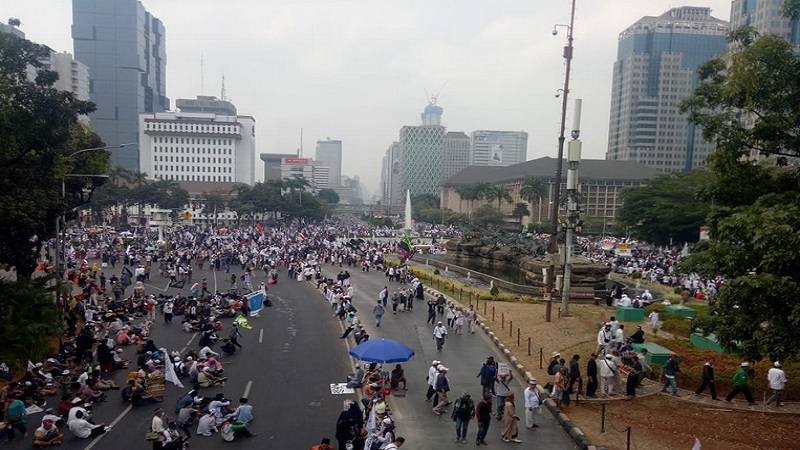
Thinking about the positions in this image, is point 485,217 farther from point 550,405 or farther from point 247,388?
point 247,388

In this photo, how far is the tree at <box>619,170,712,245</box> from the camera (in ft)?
180

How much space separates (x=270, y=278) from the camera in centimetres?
3781

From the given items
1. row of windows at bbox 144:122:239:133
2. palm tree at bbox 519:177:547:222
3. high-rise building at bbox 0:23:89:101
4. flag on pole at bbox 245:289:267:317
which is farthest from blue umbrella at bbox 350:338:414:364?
row of windows at bbox 144:122:239:133

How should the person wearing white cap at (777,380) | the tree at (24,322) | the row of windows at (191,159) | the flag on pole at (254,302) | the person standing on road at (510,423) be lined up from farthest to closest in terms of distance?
the row of windows at (191,159)
the flag on pole at (254,302)
the person wearing white cap at (777,380)
the person standing on road at (510,423)
the tree at (24,322)

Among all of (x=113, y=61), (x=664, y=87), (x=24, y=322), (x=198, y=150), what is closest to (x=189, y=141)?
(x=198, y=150)

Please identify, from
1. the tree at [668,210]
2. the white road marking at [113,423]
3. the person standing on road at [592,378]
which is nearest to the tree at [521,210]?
the tree at [668,210]

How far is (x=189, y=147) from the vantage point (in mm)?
161000

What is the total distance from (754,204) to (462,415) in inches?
303

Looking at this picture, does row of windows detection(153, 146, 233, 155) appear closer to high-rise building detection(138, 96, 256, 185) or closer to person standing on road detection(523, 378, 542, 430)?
high-rise building detection(138, 96, 256, 185)

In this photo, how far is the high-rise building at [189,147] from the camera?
158 m

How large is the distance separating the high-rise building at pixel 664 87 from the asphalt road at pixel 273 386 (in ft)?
438

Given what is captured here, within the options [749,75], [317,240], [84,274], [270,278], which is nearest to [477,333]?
[749,75]

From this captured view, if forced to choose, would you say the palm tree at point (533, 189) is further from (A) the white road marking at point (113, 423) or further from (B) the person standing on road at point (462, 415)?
(A) the white road marking at point (113, 423)

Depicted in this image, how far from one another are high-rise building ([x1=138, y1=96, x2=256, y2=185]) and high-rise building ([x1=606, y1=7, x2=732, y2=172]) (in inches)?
4207
